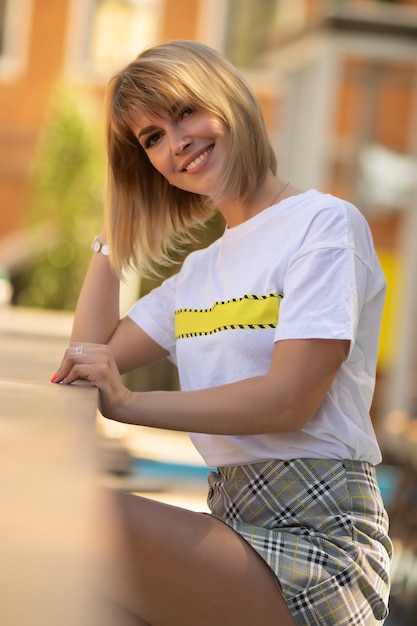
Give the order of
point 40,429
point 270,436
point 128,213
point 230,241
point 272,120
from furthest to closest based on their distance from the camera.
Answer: point 272,120 < point 128,213 < point 230,241 < point 270,436 < point 40,429

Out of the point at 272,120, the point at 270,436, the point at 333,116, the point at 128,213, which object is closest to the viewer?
the point at 270,436

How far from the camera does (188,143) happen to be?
1.84 m

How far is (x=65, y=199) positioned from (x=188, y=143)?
34.9 ft

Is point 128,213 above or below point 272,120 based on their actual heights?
above

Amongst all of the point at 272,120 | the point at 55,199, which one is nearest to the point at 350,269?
the point at 55,199

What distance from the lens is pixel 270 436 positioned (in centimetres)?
163

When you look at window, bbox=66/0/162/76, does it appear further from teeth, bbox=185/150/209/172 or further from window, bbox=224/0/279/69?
teeth, bbox=185/150/209/172

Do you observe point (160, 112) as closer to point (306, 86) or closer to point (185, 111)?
point (185, 111)

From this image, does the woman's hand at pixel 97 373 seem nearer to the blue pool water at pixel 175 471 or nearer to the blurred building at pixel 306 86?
the blue pool water at pixel 175 471

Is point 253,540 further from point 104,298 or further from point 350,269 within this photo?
point 104,298

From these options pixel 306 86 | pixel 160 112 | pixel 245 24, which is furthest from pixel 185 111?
pixel 245 24

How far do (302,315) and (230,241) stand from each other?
0.31 m

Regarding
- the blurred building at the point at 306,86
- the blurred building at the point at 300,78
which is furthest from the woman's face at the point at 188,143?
the blurred building at the point at 300,78

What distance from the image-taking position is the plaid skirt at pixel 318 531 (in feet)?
4.91
